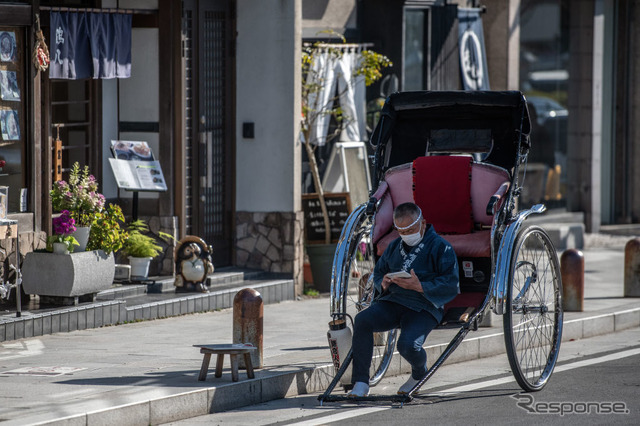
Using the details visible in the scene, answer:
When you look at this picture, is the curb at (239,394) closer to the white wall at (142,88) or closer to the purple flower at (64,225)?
the purple flower at (64,225)

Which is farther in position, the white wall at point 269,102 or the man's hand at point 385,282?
the white wall at point 269,102

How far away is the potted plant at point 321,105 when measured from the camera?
583 inches

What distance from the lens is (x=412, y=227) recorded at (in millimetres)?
8898

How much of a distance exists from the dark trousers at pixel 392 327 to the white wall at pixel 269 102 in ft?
18.2

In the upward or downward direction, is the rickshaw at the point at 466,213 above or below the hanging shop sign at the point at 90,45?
below

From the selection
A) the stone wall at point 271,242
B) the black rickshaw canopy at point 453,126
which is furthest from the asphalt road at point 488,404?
the stone wall at point 271,242

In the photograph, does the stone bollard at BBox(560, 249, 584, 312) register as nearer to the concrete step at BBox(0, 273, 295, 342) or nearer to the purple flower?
the concrete step at BBox(0, 273, 295, 342)

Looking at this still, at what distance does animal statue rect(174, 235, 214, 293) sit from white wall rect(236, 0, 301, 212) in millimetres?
1539

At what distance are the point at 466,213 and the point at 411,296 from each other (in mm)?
1366

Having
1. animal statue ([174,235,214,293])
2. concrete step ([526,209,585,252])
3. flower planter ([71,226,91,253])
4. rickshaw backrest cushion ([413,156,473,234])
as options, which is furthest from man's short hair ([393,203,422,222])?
concrete step ([526,209,585,252])

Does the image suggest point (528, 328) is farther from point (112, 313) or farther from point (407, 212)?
point (112, 313)

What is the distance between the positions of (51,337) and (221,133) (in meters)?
4.27

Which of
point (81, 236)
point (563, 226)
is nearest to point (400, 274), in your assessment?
point (81, 236)

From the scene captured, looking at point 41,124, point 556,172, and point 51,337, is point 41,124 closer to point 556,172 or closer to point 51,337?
point 51,337
